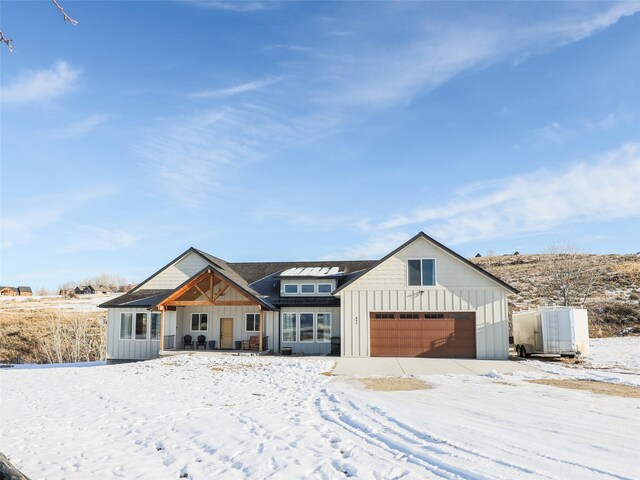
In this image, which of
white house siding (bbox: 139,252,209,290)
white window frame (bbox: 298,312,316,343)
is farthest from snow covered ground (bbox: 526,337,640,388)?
white house siding (bbox: 139,252,209,290)

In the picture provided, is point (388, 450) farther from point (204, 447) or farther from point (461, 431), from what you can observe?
point (204, 447)

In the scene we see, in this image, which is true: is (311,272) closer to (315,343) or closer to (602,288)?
(315,343)

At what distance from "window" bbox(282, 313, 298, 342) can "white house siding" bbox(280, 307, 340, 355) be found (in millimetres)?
206

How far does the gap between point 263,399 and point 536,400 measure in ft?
21.0

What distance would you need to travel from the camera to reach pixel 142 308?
2572 cm

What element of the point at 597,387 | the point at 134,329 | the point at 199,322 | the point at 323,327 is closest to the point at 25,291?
the point at 134,329

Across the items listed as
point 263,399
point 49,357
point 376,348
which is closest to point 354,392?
point 263,399

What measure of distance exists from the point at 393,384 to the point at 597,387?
5577 mm

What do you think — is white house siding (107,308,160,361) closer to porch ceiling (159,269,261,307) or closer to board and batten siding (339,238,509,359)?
porch ceiling (159,269,261,307)

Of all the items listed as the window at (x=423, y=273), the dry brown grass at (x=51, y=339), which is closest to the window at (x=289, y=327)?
the window at (x=423, y=273)

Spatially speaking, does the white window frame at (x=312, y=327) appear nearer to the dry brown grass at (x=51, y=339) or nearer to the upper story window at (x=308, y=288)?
the upper story window at (x=308, y=288)

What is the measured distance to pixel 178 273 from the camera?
27.9 meters

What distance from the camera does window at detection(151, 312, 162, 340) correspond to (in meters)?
25.8

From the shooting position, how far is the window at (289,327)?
81.6 ft
